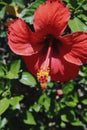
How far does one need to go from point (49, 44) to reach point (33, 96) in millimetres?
636

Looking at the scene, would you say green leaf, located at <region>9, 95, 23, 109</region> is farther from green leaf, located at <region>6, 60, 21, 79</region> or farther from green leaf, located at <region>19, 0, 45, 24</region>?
green leaf, located at <region>19, 0, 45, 24</region>

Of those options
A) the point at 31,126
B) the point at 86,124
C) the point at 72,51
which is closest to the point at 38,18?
the point at 72,51

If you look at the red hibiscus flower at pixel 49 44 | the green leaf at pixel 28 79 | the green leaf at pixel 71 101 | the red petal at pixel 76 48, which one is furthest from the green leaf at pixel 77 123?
the red petal at pixel 76 48

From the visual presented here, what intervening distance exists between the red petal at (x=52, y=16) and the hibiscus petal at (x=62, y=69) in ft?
0.54

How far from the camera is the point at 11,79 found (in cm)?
197

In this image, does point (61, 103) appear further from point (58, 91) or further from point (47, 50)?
point (47, 50)

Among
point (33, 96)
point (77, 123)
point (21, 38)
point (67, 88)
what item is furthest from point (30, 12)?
point (77, 123)

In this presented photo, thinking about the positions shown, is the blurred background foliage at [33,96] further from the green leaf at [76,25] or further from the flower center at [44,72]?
the flower center at [44,72]

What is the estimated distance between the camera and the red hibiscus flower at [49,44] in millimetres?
1522

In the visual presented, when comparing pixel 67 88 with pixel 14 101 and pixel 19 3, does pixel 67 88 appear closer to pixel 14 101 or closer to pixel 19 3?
pixel 14 101

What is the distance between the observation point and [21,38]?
64.2 inches

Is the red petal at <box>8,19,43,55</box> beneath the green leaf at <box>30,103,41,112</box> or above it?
above

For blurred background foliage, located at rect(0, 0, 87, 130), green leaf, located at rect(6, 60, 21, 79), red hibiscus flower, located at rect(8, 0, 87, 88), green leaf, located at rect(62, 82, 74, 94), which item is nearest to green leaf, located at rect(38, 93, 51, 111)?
blurred background foliage, located at rect(0, 0, 87, 130)

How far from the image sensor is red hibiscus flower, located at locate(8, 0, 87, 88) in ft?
4.99
